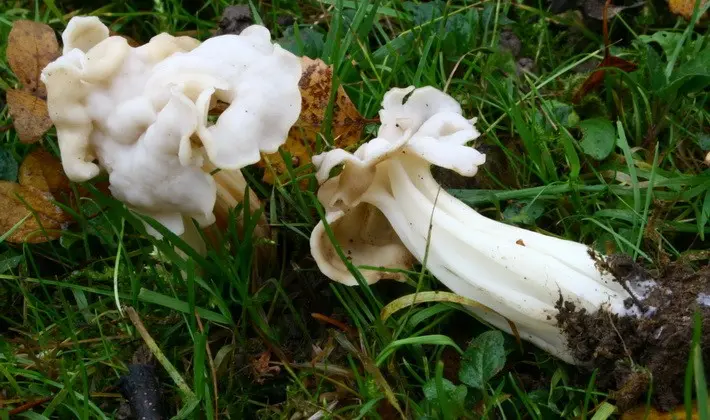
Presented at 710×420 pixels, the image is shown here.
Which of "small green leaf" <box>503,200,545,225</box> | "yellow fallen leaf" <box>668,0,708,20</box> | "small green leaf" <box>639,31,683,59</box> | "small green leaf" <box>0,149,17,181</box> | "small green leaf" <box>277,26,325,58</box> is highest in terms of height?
"yellow fallen leaf" <box>668,0,708,20</box>

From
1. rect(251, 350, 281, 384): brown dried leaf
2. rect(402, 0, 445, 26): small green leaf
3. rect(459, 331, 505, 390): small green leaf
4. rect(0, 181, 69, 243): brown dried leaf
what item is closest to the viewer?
rect(459, 331, 505, 390): small green leaf

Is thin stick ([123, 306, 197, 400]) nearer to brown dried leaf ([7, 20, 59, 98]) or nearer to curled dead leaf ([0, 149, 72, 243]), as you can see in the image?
curled dead leaf ([0, 149, 72, 243])

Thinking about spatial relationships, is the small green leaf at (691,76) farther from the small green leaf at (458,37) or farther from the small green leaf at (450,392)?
the small green leaf at (450,392)

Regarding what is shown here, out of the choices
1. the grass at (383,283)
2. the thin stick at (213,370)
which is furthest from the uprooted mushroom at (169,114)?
the thin stick at (213,370)

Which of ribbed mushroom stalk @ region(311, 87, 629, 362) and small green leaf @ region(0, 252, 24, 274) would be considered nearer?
ribbed mushroom stalk @ region(311, 87, 629, 362)

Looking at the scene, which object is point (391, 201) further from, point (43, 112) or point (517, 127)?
point (43, 112)

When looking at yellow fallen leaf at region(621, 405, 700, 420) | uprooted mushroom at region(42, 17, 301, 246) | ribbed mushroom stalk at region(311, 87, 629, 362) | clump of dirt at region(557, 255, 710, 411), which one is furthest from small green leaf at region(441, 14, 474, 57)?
yellow fallen leaf at region(621, 405, 700, 420)
